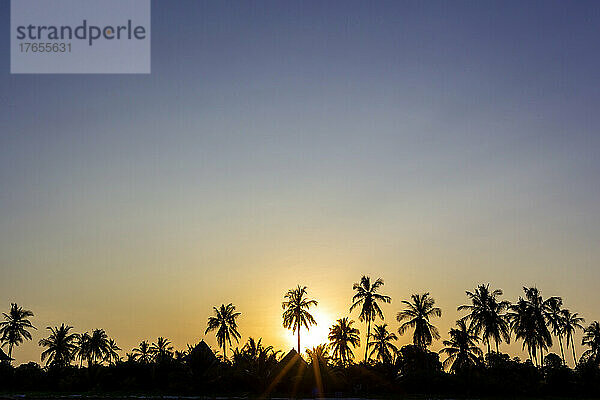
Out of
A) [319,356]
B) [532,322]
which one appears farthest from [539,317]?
[319,356]

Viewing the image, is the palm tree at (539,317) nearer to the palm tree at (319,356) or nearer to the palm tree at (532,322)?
the palm tree at (532,322)

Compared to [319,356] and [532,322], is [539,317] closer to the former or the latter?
[532,322]

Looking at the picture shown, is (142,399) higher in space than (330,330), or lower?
lower

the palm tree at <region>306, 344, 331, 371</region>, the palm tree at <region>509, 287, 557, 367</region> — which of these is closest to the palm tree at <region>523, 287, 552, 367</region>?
the palm tree at <region>509, 287, 557, 367</region>

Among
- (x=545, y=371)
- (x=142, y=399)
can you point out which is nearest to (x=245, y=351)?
(x=142, y=399)

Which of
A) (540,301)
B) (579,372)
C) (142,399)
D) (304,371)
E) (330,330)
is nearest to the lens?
(142,399)

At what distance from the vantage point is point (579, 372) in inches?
3002

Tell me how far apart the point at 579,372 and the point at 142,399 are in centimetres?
5334

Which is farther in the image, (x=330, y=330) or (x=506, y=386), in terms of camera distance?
(x=330, y=330)

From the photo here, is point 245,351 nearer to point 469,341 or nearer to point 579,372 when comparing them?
point 469,341

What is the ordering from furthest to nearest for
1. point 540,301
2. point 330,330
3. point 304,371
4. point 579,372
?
1. point 330,330
2. point 540,301
3. point 579,372
4. point 304,371

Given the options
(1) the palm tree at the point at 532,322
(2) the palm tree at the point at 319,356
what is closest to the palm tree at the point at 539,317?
(1) the palm tree at the point at 532,322

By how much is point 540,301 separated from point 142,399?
55619mm

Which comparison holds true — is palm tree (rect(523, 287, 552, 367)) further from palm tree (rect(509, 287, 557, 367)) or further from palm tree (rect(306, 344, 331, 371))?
palm tree (rect(306, 344, 331, 371))
